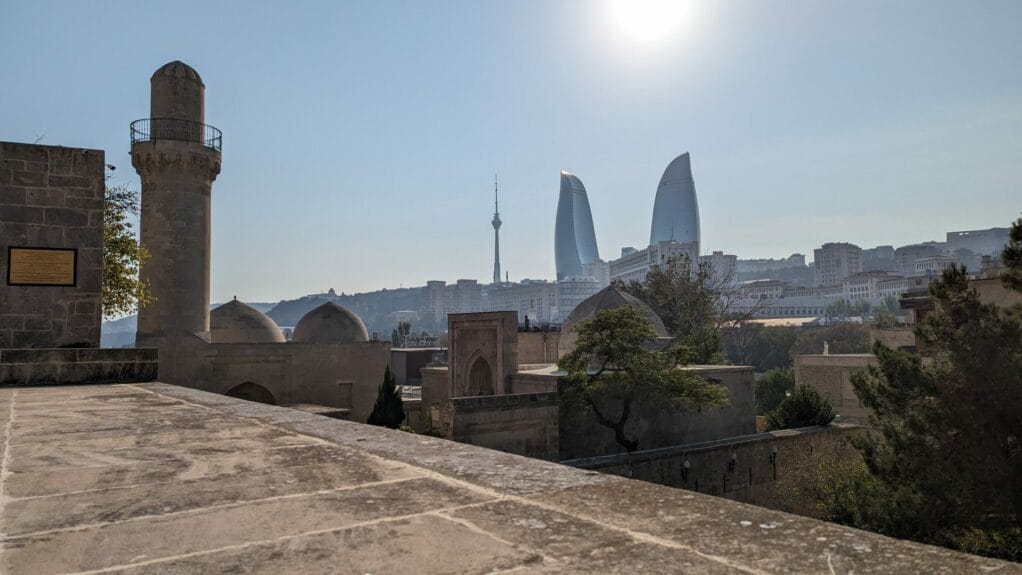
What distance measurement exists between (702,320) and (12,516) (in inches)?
1595

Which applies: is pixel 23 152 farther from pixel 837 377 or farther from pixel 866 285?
pixel 866 285

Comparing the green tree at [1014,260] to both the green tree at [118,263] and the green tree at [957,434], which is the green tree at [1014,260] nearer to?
the green tree at [957,434]

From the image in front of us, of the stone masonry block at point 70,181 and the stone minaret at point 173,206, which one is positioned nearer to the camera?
the stone masonry block at point 70,181

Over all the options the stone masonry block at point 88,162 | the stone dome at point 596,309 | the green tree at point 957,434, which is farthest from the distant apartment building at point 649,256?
the stone masonry block at point 88,162

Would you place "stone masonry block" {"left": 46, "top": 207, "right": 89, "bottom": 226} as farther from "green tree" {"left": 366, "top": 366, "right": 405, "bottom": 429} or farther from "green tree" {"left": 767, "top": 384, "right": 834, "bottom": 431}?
"green tree" {"left": 767, "top": 384, "right": 834, "bottom": 431}

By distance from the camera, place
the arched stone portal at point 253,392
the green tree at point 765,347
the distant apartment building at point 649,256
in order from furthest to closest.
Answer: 1. the distant apartment building at point 649,256
2. the green tree at point 765,347
3. the arched stone portal at point 253,392

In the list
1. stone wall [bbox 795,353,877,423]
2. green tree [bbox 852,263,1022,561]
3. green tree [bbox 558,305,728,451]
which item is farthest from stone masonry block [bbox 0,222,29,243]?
stone wall [bbox 795,353,877,423]

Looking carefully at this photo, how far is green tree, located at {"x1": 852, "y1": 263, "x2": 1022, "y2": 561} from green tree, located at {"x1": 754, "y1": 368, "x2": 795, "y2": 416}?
24.1 metres

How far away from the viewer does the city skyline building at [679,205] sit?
183625mm

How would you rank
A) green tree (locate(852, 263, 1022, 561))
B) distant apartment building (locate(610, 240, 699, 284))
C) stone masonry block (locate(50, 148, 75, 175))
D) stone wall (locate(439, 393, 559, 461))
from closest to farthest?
stone masonry block (locate(50, 148, 75, 175)) < green tree (locate(852, 263, 1022, 561)) < stone wall (locate(439, 393, 559, 461)) < distant apartment building (locate(610, 240, 699, 284))

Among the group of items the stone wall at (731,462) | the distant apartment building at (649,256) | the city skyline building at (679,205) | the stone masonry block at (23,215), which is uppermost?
the city skyline building at (679,205)

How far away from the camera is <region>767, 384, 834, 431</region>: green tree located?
86.1 feet

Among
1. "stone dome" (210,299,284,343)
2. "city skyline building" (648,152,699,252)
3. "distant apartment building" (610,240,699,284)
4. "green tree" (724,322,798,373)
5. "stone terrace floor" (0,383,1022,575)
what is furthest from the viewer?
"city skyline building" (648,152,699,252)

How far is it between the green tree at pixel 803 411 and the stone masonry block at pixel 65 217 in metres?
24.3
